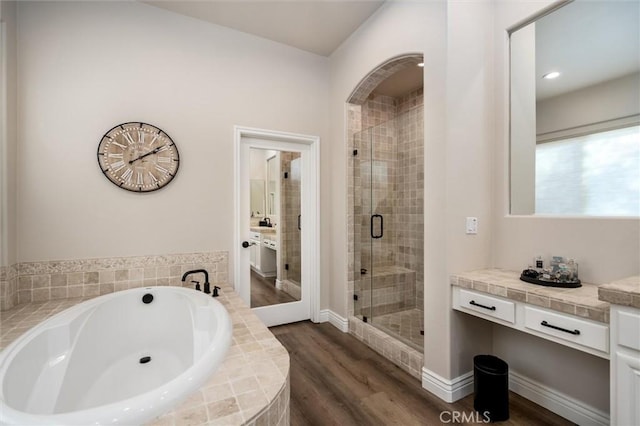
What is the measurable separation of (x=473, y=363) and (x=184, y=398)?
1870 millimetres

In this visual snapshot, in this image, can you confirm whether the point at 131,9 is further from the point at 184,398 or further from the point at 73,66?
the point at 184,398

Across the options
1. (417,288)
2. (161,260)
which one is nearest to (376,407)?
(417,288)

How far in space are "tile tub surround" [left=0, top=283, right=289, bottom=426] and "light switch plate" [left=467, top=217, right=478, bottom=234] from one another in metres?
1.49

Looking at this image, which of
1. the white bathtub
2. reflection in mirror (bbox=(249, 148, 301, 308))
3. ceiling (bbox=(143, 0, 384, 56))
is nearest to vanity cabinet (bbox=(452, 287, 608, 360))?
the white bathtub

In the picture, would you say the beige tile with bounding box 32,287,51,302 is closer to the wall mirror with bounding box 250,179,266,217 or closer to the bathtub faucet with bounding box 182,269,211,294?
the bathtub faucet with bounding box 182,269,211,294

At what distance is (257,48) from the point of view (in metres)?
2.97

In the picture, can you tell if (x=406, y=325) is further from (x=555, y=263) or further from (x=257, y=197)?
(x=257, y=197)

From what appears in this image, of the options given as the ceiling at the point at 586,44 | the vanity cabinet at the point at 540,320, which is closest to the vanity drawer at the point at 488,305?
the vanity cabinet at the point at 540,320

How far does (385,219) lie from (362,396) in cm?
175

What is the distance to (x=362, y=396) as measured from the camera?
1942 mm

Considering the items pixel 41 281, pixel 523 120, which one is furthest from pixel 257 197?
pixel 523 120

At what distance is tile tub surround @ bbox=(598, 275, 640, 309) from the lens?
1.12 m

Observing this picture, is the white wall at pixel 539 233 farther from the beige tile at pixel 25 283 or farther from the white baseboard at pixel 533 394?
the beige tile at pixel 25 283

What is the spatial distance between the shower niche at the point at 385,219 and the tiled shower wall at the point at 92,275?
150 centimetres
